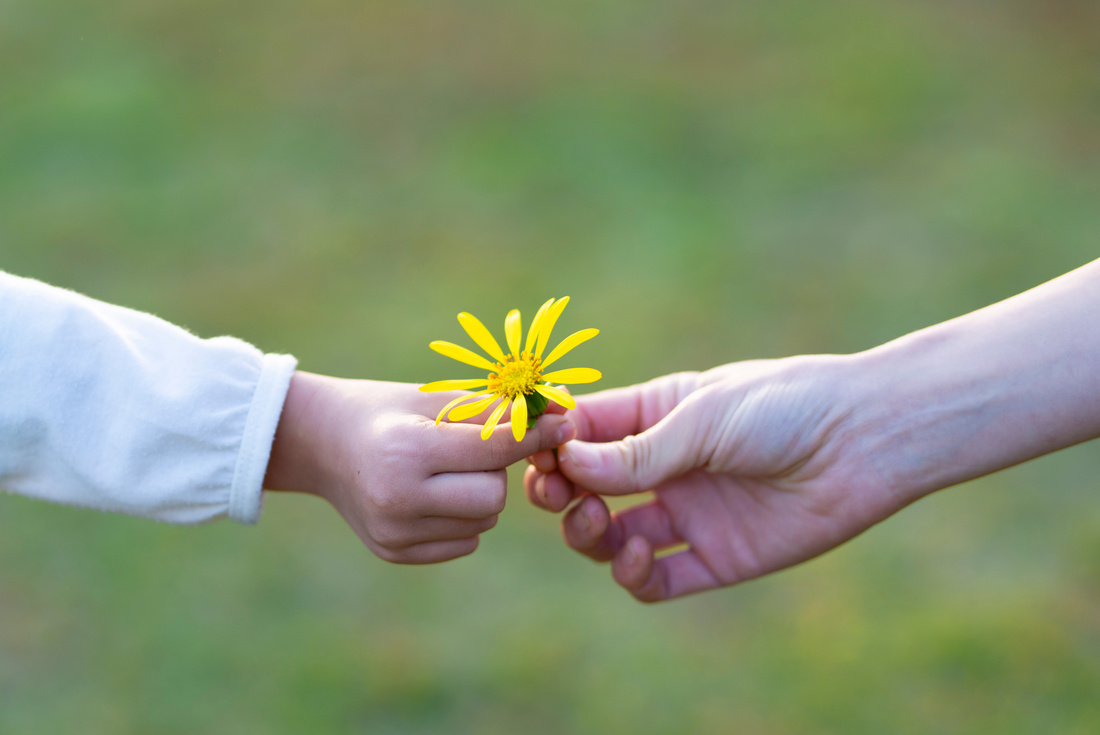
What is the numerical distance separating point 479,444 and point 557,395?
197mm

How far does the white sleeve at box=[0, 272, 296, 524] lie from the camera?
1353 mm

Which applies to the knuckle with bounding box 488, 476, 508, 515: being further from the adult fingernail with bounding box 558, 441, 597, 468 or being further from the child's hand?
the adult fingernail with bounding box 558, 441, 597, 468

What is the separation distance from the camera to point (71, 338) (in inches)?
53.8

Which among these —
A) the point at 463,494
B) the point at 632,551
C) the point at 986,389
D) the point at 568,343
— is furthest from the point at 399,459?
the point at 986,389

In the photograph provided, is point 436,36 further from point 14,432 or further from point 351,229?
point 14,432

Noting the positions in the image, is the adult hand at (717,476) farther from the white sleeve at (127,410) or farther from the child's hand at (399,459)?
the white sleeve at (127,410)

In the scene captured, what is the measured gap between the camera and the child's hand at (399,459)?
54.6 inches

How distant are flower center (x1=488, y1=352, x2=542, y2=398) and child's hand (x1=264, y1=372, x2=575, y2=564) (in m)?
0.07

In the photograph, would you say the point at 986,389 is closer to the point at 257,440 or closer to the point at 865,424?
the point at 865,424

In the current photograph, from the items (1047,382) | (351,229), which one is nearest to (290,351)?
(351,229)

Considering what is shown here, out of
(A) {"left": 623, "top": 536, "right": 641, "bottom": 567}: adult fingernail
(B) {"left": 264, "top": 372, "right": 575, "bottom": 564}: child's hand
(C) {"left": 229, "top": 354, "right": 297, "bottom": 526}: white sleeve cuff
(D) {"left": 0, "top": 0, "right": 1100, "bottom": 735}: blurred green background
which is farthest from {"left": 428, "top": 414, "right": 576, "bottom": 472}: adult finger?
(D) {"left": 0, "top": 0, "right": 1100, "bottom": 735}: blurred green background

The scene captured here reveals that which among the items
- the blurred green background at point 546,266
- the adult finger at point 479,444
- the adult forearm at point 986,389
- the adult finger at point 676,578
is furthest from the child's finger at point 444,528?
the blurred green background at point 546,266

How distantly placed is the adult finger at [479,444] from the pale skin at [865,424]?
126 mm

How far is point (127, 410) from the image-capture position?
138 cm
